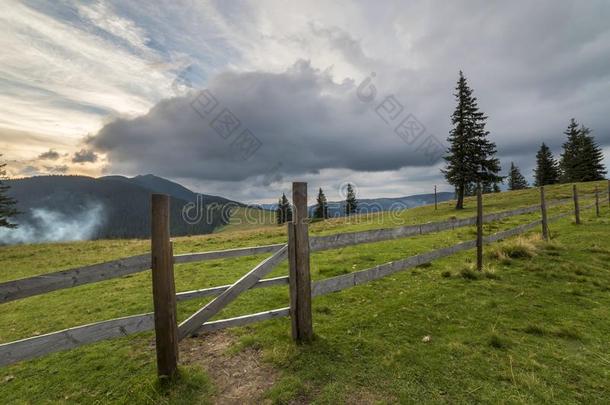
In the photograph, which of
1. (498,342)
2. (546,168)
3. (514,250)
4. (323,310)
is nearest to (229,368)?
(323,310)

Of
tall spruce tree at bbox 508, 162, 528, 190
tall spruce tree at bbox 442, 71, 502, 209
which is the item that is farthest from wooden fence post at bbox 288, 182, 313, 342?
tall spruce tree at bbox 508, 162, 528, 190

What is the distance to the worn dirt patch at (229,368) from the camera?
3.86 meters

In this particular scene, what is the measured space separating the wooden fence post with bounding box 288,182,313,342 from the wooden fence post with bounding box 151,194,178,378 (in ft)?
6.04

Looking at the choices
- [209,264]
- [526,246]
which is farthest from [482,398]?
[209,264]

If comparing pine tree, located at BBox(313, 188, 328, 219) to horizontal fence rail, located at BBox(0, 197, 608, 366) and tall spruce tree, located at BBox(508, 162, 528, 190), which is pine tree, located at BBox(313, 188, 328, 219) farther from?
horizontal fence rail, located at BBox(0, 197, 608, 366)

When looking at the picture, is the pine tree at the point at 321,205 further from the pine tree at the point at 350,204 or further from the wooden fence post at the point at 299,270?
the wooden fence post at the point at 299,270

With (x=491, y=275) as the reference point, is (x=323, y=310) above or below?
below

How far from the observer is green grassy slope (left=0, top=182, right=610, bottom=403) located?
151 inches

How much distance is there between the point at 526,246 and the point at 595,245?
121 inches

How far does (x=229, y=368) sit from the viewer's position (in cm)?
450

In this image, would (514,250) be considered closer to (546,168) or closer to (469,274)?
(469,274)

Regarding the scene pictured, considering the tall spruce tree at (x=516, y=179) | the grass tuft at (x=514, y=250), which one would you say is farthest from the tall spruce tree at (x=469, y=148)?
the tall spruce tree at (x=516, y=179)

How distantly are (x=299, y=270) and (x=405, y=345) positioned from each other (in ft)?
7.10

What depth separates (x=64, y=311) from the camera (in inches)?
336
